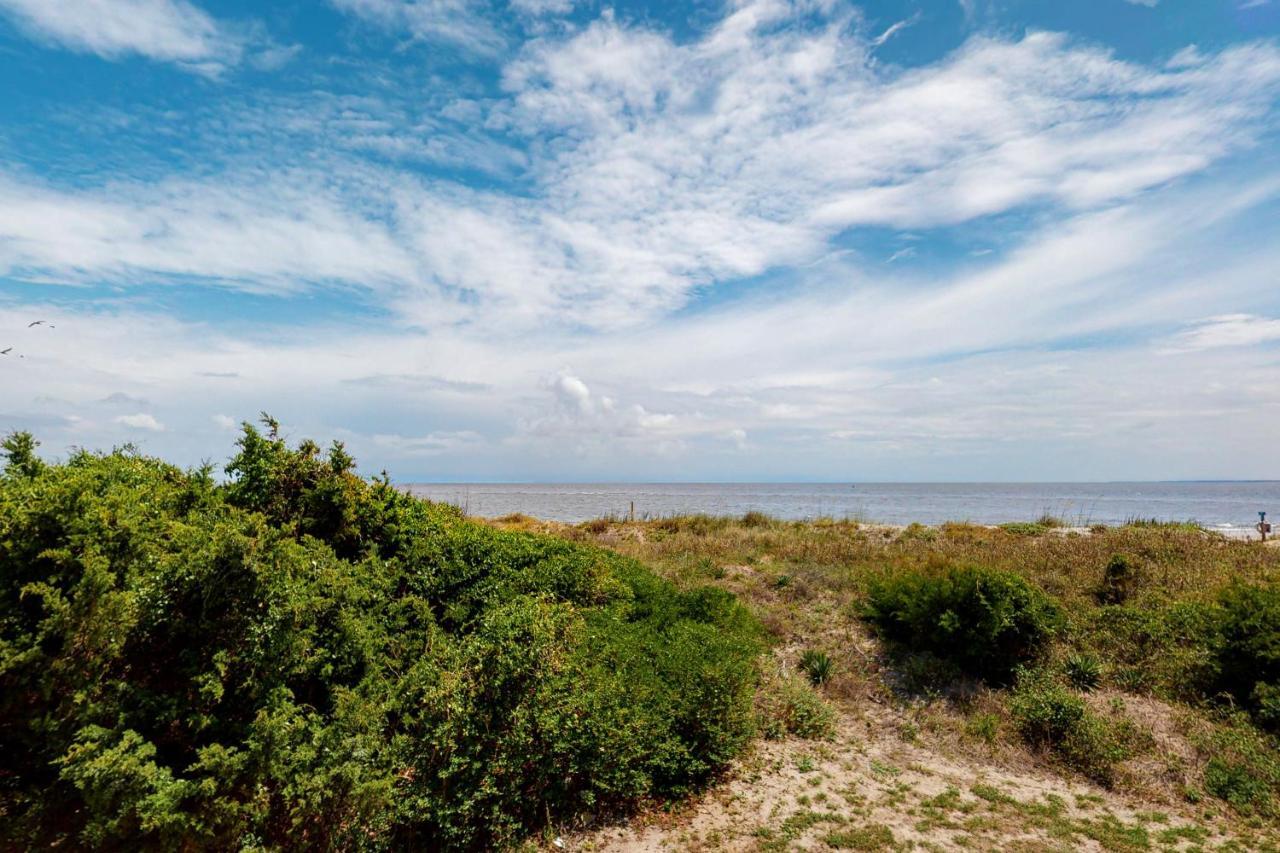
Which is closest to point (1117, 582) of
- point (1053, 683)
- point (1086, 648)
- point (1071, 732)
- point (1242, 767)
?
point (1086, 648)

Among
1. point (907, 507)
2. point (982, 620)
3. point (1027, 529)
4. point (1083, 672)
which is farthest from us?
point (907, 507)

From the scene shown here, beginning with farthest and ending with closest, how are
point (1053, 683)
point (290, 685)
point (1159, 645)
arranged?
point (1159, 645), point (1053, 683), point (290, 685)

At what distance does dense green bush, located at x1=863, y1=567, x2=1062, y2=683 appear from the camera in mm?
9453

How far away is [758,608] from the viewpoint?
40.4ft

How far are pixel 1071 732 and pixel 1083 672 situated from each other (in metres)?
1.88

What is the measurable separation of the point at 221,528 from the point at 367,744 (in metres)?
2.13

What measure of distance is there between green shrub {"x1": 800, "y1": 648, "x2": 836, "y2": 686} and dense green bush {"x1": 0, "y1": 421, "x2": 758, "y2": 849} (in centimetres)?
295

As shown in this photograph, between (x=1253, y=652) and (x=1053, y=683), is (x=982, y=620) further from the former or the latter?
(x=1253, y=652)

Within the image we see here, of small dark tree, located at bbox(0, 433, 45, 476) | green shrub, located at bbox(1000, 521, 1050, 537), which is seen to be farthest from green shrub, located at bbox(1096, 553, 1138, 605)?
small dark tree, located at bbox(0, 433, 45, 476)

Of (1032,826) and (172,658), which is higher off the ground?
(172,658)

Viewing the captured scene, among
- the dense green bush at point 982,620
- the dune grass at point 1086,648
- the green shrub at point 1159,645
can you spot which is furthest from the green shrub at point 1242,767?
the dense green bush at point 982,620

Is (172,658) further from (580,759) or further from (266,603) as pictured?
(580,759)

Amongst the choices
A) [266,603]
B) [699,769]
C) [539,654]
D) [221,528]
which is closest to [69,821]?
[266,603]

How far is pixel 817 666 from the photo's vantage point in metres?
9.95
